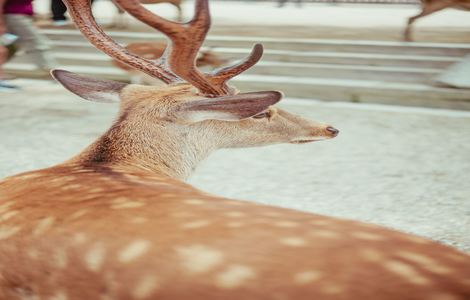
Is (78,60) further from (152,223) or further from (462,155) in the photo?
(152,223)

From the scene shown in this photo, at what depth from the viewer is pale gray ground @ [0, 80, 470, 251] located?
3.09 meters

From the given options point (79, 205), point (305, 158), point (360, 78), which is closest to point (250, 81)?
point (360, 78)

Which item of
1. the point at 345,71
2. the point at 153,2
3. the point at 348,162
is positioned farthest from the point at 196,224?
the point at 153,2

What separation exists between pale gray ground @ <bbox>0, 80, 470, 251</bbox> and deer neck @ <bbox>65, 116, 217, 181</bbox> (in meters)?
1.11

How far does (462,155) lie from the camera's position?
4.04 meters

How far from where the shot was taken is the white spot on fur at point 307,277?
95 cm

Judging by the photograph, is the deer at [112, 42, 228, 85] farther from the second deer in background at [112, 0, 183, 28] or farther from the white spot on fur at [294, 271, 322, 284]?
the white spot on fur at [294, 271, 322, 284]

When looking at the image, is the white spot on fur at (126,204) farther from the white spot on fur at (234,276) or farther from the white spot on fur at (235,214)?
the white spot on fur at (234,276)

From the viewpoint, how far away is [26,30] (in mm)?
6461

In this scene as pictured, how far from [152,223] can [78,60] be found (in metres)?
6.62

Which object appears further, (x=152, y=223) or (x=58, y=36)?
(x=58, y=36)

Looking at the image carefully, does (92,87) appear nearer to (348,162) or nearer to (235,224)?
(235,224)

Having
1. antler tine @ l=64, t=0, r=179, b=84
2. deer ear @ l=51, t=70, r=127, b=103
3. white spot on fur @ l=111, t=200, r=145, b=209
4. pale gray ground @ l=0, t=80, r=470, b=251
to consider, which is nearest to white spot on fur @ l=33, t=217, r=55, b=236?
white spot on fur @ l=111, t=200, r=145, b=209

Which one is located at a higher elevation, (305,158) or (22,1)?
(22,1)
